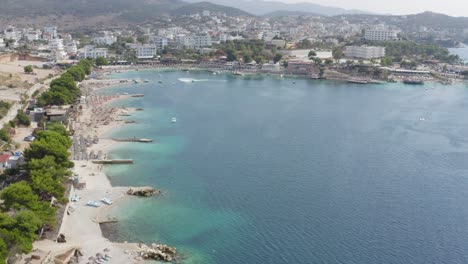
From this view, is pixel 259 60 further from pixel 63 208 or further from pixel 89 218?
A: pixel 63 208

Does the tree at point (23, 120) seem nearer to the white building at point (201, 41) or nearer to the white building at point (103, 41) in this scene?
the white building at point (103, 41)

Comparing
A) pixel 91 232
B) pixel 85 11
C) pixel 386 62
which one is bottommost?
pixel 91 232

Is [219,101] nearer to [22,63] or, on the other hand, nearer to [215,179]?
[215,179]

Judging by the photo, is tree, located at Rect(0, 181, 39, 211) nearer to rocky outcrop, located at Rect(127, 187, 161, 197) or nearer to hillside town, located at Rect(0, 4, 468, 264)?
hillside town, located at Rect(0, 4, 468, 264)

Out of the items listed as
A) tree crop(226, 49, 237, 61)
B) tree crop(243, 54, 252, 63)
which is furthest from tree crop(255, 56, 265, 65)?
tree crop(226, 49, 237, 61)

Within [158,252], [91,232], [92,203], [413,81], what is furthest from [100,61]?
[158,252]
